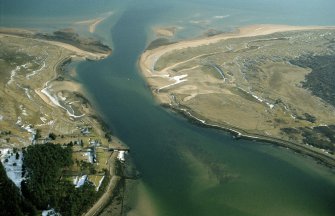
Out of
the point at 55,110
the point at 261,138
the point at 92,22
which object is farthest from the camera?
the point at 92,22

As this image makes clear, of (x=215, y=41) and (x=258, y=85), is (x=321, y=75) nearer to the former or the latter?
(x=258, y=85)

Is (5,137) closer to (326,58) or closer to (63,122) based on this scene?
(63,122)

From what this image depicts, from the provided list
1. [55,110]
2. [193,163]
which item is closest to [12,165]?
[55,110]

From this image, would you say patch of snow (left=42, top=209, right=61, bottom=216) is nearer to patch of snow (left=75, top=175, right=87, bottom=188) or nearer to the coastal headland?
the coastal headland

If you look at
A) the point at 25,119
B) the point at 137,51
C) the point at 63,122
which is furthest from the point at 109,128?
the point at 137,51

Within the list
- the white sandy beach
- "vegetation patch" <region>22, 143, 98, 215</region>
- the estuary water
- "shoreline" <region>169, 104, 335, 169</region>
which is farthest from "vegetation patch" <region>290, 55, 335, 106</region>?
"vegetation patch" <region>22, 143, 98, 215</region>

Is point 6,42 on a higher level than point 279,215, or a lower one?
higher
